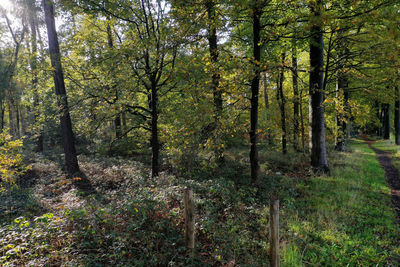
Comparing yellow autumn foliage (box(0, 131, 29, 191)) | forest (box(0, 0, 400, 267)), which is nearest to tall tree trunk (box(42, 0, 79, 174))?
forest (box(0, 0, 400, 267))

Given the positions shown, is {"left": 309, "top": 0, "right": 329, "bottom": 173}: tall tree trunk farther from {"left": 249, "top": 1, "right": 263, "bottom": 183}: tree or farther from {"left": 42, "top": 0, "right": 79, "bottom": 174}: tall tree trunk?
{"left": 42, "top": 0, "right": 79, "bottom": 174}: tall tree trunk

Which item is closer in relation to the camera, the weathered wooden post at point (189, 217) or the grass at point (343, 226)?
the weathered wooden post at point (189, 217)

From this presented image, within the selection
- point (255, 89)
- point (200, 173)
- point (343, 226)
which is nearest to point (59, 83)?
point (200, 173)

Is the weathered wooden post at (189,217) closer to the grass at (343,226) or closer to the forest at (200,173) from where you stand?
the forest at (200,173)

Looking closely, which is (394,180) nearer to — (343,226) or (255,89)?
(343,226)

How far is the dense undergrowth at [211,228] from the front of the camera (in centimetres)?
391

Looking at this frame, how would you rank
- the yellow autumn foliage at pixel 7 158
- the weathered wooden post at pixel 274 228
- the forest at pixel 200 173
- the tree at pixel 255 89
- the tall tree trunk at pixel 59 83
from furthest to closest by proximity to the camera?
the tall tree trunk at pixel 59 83 → the yellow autumn foliage at pixel 7 158 → the tree at pixel 255 89 → the forest at pixel 200 173 → the weathered wooden post at pixel 274 228

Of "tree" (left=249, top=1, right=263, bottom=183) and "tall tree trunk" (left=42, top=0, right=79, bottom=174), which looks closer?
"tree" (left=249, top=1, right=263, bottom=183)

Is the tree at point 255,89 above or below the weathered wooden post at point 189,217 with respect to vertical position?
above

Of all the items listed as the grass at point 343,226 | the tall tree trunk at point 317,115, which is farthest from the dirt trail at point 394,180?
the tall tree trunk at point 317,115

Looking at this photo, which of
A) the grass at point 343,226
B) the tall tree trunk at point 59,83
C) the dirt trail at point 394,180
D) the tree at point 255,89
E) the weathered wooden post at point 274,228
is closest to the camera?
the weathered wooden post at point 274,228

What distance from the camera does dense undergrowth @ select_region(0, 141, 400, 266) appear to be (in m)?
3.91

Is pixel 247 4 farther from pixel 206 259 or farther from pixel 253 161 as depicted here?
pixel 206 259

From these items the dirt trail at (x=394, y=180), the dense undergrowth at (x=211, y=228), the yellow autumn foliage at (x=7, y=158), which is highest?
the yellow autumn foliage at (x=7, y=158)
